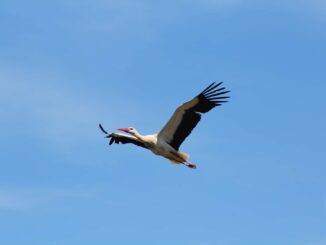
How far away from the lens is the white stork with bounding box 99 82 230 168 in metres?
47.2

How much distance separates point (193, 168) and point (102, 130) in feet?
11.6

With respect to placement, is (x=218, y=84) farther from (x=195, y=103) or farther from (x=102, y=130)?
(x=102, y=130)

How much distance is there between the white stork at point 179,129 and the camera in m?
47.2

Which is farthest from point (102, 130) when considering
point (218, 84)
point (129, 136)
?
point (218, 84)

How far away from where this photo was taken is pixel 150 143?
4781 centimetres

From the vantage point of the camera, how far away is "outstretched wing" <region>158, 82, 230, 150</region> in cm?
4716

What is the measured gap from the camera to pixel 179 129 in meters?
47.7

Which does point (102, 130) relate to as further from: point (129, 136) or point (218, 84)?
point (218, 84)

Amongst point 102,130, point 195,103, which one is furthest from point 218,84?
point 102,130

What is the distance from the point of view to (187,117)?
47.4m

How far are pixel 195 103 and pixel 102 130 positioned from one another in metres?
3.74

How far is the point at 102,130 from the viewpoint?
161ft

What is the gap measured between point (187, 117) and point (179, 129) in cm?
55

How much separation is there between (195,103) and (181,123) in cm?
86
